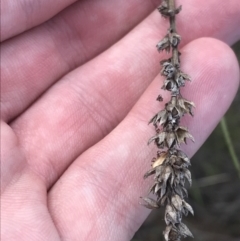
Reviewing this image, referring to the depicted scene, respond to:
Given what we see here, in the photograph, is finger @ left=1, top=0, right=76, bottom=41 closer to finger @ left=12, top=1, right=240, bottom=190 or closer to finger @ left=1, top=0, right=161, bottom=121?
finger @ left=1, top=0, right=161, bottom=121

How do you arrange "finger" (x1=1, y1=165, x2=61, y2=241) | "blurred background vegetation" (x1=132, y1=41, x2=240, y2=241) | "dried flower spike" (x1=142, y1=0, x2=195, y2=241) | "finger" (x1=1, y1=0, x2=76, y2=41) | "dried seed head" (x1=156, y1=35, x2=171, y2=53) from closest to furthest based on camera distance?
"dried flower spike" (x1=142, y1=0, x2=195, y2=241), "finger" (x1=1, y1=165, x2=61, y2=241), "dried seed head" (x1=156, y1=35, x2=171, y2=53), "finger" (x1=1, y1=0, x2=76, y2=41), "blurred background vegetation" (x1=132, y1=41, x2=240, y2=241)

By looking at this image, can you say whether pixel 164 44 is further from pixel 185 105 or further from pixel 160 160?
pixel 160 160

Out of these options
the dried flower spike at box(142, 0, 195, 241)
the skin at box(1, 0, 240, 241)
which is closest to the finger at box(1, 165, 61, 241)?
the skin at box(1, 0, 240, 241)

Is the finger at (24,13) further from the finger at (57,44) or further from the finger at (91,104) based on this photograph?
the finger at (91,104)

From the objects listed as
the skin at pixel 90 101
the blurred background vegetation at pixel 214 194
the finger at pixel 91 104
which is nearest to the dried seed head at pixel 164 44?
the skin at pixel 90 101

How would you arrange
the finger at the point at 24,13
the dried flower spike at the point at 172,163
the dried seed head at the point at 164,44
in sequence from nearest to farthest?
the dried flower spike at the point at 172,163 < the dried seed head at the point at 164,44 < the finger at the point at 24,13

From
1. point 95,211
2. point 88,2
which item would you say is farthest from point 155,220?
point 88,2
